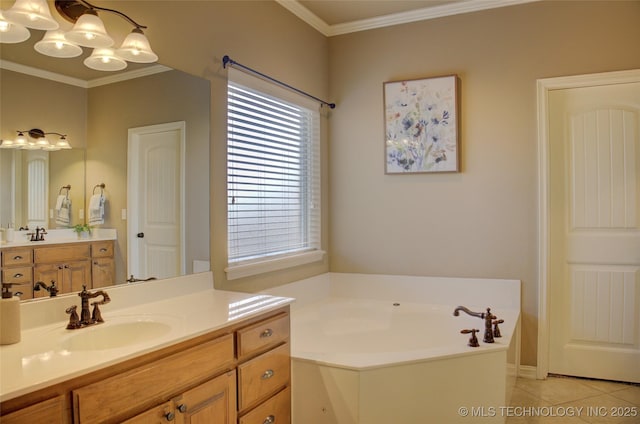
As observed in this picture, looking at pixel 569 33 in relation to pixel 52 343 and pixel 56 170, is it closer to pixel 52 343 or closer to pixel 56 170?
pixel 56 170

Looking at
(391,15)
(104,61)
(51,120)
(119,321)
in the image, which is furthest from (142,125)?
(391,15)

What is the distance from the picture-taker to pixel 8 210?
163 centimetres

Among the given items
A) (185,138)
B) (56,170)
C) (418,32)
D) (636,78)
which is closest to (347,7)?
(418,32)

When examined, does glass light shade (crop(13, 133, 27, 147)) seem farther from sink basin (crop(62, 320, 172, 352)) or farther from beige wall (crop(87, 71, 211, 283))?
sink basin (crop(62, 320, 172, 352))

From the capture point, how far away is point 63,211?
180 centimetres

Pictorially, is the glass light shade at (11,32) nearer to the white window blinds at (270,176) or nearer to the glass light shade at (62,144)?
the glass light shade at (62,144)

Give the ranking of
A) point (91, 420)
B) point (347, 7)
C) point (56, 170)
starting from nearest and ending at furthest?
point (91, 420), point (56, 170), point (347, 7)

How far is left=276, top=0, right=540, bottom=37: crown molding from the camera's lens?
10.8ft

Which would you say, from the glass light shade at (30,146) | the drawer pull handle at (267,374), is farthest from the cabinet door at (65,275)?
the drawer pull handle at (267,374)

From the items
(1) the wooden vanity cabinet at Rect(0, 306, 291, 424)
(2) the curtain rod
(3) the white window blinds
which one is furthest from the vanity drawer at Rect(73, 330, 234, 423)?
(2) the curtain rod

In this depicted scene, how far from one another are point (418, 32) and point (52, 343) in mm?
3139

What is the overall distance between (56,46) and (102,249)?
0.81 metres

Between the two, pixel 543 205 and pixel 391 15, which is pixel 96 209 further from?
pixel 543 205

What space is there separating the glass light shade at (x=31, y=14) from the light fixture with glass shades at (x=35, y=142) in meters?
0.37
